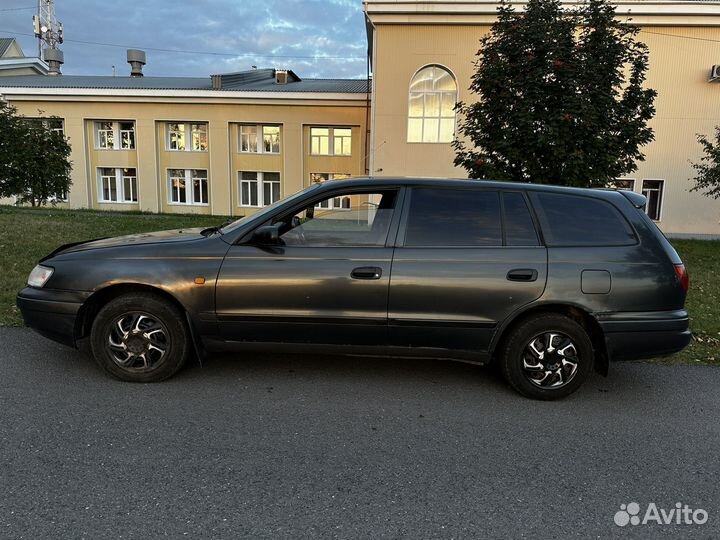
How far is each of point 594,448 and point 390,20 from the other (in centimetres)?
1968

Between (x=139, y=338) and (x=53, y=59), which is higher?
(x=53, y=59)

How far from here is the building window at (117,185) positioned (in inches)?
1240

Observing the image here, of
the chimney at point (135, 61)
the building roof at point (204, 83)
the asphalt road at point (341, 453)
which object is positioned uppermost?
the chimney at point (135, 61)

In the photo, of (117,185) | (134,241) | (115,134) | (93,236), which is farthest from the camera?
(117,185)

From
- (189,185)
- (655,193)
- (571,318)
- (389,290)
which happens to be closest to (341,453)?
(389,290)

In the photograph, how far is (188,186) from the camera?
3084 cm

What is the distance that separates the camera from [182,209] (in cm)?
3094

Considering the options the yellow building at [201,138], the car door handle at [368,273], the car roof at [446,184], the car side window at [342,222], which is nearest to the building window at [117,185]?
the yellow building at [201,138]

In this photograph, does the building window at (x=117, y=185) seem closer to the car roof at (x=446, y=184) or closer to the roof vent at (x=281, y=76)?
the roof vent at (x=281, y=76)

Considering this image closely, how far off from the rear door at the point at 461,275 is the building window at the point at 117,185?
31.6 m

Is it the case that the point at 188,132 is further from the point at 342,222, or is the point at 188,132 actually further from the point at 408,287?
the point at 408,287

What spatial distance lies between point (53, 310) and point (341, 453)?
8.55 feet

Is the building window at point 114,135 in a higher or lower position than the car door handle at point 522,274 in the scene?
higher

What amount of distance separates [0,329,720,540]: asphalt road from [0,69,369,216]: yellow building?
1008 inches
